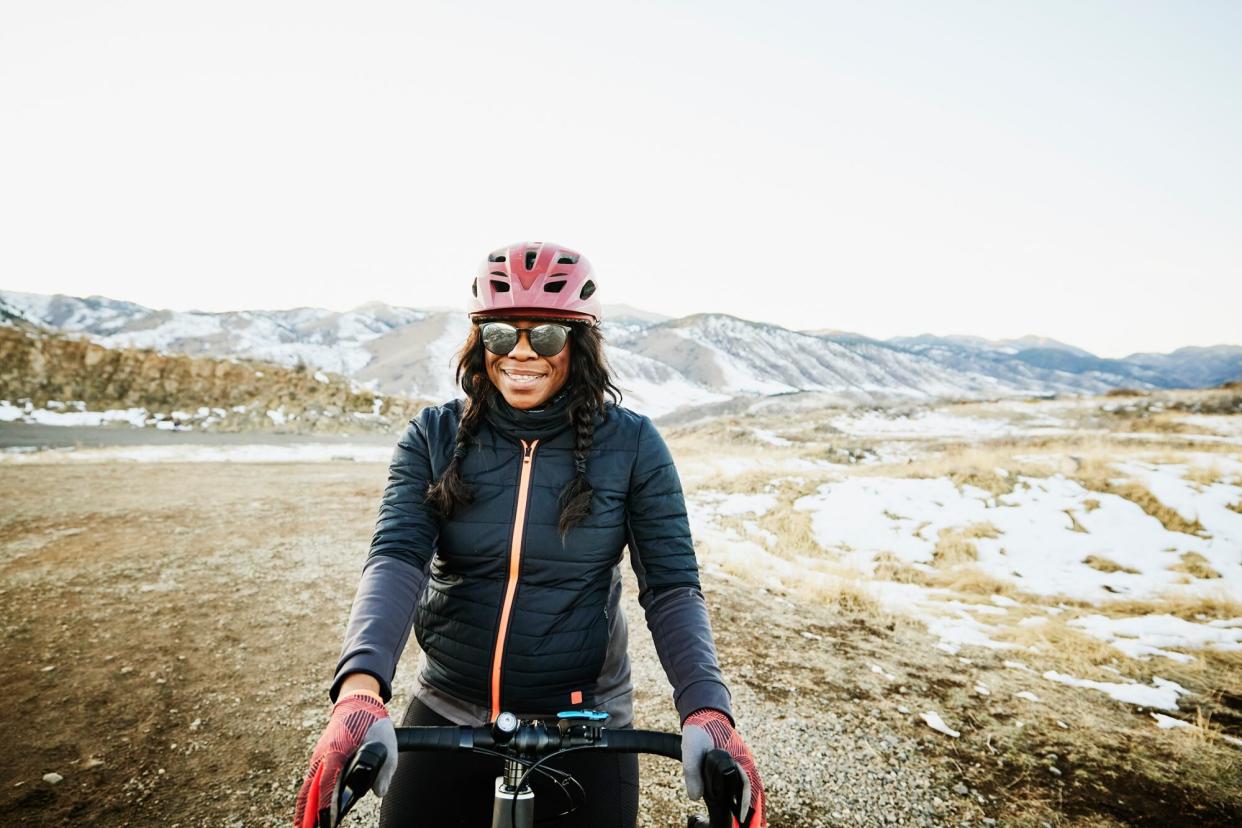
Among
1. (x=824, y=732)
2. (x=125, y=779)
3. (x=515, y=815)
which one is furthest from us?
(x=824, y=732)

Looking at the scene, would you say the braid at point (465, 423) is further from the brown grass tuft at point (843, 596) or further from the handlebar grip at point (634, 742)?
the brown grass tuft at point (843, 596)

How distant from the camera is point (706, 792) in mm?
1557

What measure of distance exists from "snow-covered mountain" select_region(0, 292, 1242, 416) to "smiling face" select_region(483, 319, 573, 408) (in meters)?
77.2

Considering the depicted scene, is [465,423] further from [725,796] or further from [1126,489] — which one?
[1126,489]

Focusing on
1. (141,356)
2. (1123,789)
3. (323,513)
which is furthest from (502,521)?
(141,356)

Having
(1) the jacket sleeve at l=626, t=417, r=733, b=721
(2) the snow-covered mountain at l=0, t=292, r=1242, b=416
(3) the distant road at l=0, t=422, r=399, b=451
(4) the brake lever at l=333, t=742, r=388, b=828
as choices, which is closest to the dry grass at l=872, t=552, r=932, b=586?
(1) the jacket sleeve at l=626, t=417, r=733, b=721

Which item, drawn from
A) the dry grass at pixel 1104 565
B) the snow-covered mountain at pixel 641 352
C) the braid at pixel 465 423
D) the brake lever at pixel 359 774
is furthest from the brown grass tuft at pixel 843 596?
the snow-covered mountain at pixel 641 352

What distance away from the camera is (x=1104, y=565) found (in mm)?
8875

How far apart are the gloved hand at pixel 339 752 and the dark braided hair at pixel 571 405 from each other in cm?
73

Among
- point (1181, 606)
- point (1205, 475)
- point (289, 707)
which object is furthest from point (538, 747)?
point (1205, 475)

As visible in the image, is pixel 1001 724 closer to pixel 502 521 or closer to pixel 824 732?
pixel 824 732

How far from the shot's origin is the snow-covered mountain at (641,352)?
335 feet

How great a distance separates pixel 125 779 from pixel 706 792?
419 centimetres

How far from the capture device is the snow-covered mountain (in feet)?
335
